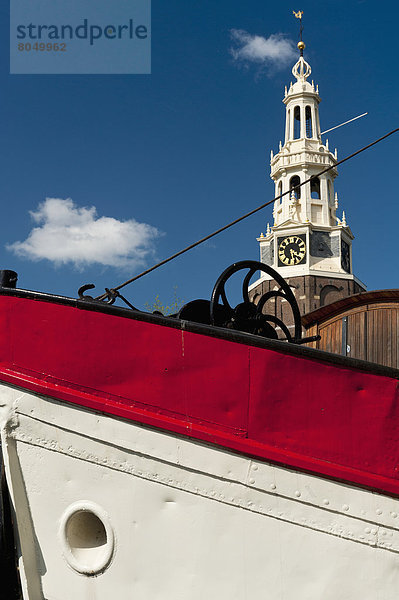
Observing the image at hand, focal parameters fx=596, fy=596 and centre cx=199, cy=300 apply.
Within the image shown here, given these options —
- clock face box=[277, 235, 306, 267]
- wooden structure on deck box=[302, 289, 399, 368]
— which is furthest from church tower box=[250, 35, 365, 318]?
wooden structure on deck box=[302, 289, 399, 368]

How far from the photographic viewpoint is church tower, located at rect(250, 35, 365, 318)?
132ft

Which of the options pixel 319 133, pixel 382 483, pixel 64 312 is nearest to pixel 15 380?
pixel 64 312

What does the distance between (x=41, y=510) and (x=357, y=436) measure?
1.69 m

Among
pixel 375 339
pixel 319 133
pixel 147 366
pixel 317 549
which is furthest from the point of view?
pixel 319 133

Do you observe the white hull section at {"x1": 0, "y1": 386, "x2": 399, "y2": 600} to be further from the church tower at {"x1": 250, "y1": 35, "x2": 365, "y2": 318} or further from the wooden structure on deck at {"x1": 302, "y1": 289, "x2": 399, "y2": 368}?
the church tower at {"x1": 250, "y1": 35, "x2": 365, "y2": 318}

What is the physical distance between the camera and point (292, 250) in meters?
41.9

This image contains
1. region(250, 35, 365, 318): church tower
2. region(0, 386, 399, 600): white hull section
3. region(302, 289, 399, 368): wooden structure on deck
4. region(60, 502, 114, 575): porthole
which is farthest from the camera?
region(250, 35, 365, 318): church tower

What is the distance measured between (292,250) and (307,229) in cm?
178

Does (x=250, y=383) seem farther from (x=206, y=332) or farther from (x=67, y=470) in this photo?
(x=67, y=470)

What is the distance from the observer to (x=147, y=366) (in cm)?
309

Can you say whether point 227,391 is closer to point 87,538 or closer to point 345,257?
point 87,538

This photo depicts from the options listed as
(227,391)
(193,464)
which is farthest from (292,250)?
(193,464)

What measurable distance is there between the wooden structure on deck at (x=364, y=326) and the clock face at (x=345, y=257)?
3588 centimetres

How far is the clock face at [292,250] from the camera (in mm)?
41344
